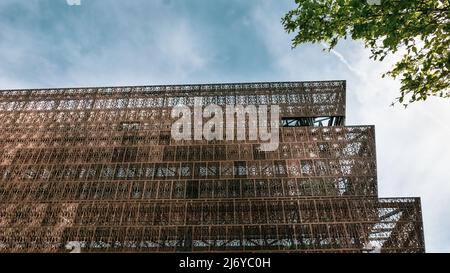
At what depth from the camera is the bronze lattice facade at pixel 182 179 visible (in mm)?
30281

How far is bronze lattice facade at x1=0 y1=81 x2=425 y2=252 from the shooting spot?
1192 inches

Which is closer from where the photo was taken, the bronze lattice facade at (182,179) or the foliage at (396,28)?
Answer: the foliage at (396,28)

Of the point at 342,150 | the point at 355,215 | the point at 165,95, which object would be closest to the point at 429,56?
the point at 355,215

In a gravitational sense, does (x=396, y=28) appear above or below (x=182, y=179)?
below

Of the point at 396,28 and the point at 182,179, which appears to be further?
the point at 182,179

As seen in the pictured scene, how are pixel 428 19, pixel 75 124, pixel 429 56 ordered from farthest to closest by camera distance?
pixel 75 124 → pixel 429 56 → pixel 428 19

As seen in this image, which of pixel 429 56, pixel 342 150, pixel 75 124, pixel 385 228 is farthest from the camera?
pixel 75 124

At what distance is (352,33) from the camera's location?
31.0 ft

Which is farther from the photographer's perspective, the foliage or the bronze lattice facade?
the bronze lattice facade

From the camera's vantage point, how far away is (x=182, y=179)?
34594 millimetres

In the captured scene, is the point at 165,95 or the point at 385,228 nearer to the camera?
the point at 385,228

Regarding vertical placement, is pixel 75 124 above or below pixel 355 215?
above

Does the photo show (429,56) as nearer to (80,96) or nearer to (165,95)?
(165,95)

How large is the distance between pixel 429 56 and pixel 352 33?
224cm
